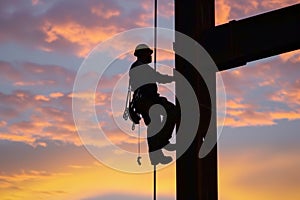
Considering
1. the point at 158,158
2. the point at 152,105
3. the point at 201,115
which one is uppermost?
the point at 152,105

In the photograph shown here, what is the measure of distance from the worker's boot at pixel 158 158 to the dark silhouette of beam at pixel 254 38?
3.30ft

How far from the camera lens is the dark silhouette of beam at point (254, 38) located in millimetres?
6914

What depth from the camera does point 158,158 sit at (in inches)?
293

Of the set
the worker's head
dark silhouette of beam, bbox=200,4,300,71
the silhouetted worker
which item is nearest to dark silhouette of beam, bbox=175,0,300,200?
dark silhouette of beam, bbox=200,4,300,71

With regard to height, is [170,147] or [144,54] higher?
[144,54]

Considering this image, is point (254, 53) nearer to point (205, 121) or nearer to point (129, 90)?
point (205, 121)

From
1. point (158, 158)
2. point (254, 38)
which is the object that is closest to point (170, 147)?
point (158, 158)

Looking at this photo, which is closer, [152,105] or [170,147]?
[170,147]

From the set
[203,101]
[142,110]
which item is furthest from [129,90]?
[203,101]

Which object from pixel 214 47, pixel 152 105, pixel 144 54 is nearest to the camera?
pixel 214 47

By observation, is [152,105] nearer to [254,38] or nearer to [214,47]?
[214,47]

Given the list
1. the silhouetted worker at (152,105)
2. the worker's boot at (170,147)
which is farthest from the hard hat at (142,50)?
the worker's boot at (170,147)

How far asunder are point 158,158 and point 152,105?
52cm

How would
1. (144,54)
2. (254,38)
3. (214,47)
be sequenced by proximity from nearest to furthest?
(254,38)
(214,47)
(144,54)
